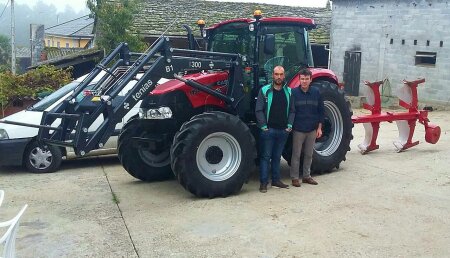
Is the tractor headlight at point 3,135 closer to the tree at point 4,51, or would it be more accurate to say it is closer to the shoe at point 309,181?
the shoe at point 309,181

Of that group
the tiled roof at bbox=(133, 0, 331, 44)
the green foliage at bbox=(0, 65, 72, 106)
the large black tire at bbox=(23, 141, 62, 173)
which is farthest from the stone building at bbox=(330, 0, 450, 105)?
the large black tire at bbox=(23, 141, 62, 173)

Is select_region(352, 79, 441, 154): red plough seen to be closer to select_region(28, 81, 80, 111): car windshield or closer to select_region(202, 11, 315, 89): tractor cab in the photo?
select_region(202, 11, 315, 89): tractor cab

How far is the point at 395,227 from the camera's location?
16.8ft

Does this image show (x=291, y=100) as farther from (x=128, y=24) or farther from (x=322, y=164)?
(x=128, y=24)

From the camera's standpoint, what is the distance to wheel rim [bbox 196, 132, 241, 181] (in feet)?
20.6

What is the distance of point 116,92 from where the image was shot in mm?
5852

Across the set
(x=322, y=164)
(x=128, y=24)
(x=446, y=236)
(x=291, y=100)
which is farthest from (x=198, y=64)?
(x=128, y=24)

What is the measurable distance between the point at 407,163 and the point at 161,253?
516 centimetres

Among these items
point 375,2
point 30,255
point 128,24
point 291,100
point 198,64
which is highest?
point 375,2

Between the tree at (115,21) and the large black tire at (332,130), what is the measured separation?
29.4 ft

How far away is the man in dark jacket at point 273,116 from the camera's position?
21.3ft

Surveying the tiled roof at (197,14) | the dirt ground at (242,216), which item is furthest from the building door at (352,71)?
the dirt ground at (242,216)

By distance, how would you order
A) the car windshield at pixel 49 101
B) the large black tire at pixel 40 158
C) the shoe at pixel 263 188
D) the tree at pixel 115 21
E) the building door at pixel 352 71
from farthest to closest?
1. the building door at pixel 352 71
2. the tree at pixel 115 21
3. the car windshield at pixel 49 101
4. the large black tire at pixel 40 158
5. the shoe at pixel 263 188

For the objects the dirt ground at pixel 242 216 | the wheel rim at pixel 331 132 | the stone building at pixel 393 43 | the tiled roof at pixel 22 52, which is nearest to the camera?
the dirt ground at pixel 242 216
